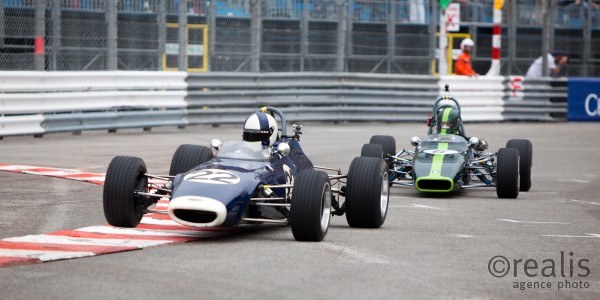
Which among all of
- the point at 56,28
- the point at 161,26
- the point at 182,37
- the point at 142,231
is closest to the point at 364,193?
the point at 142,231

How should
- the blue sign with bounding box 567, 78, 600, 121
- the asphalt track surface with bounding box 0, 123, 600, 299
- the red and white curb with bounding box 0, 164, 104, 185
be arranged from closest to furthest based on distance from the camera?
the asphalt track surface with bounding box 0, 123, 600, 299 < the red and white curb with bounding box 0, 164, 104, 185 < the blue sign with bounding box 567, 78, 600, 121

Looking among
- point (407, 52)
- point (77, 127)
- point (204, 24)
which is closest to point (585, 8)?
point (407, 52)

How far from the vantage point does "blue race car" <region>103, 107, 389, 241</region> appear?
29.3 feet

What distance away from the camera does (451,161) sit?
13.5 meters

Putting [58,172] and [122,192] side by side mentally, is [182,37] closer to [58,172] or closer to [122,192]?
[58,172]

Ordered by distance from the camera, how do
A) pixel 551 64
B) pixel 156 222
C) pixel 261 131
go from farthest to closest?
1. pixel 551 64
2. pixel 261 131
3. pixel 156 222

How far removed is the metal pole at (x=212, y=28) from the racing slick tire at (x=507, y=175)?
11147mm

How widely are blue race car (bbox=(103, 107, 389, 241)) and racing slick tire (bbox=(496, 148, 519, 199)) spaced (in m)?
2.93

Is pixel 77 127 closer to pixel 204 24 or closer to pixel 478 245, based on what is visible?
pixel 204 24

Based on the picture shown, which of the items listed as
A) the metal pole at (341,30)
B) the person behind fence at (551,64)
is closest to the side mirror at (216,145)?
the metal pole at (341,30)

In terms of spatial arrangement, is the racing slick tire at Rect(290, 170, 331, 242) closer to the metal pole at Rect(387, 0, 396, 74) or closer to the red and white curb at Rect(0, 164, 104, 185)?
the red and white curb at Rect(0, 164, 104, 185)

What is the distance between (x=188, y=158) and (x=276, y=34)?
1422cm

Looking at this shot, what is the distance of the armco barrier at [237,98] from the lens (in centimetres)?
2014

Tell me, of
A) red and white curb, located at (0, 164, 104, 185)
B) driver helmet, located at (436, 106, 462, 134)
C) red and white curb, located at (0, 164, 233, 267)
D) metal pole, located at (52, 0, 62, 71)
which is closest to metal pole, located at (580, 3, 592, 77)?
metal pole, located at (52, 0, 62, 71)
